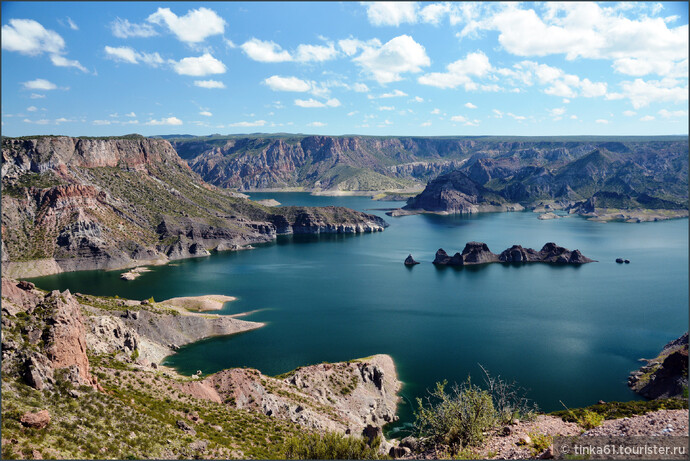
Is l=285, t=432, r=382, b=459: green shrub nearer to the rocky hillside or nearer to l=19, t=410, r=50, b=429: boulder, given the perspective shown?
l=19, t=410, r=50, b=429: boulder

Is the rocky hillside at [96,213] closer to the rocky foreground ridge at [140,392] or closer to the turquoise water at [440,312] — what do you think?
the turquoise water at [440,312]

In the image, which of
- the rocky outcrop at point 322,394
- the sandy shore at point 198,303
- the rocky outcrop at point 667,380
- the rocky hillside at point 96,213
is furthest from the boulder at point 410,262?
the rocky outcrop at point 667,380

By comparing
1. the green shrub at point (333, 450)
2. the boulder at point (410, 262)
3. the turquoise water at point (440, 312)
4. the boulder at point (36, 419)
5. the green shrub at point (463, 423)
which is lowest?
the turquoise water at point (440, 312)

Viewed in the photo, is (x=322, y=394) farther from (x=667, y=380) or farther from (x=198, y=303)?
(x=198, y=303)

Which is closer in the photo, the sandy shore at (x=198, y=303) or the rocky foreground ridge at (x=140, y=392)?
the rocky foreground ridge at (x=140, y=392)

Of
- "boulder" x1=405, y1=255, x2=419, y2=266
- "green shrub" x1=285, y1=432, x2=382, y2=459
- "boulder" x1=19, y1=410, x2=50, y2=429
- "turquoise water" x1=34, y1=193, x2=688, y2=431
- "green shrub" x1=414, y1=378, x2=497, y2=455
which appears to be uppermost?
"boulder" x1=19, y1=410, x2=50, y2=429

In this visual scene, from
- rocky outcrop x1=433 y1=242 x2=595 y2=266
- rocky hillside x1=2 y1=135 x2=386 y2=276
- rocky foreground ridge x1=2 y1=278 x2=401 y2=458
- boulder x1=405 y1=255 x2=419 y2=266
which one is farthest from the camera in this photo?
rocky outcrop x1=433 y1=242 x2=595 y2=266

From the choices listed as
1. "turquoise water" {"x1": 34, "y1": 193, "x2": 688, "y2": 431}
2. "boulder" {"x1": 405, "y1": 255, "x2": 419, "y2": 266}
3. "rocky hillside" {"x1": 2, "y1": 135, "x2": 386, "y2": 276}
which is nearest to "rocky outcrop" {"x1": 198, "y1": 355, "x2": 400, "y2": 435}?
"turquoise water" {"x1": 34, "y1": 193, "x2": 688, "y2": 431}

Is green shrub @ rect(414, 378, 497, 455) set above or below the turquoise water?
above
